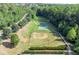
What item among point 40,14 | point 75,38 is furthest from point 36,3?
point 75,38

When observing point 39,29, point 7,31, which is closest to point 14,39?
point 7,31

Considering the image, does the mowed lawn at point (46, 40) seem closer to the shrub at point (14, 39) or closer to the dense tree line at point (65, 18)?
the dense tree line at point (65, 18)

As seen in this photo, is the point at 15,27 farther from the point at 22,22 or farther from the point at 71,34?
the point at 71,34

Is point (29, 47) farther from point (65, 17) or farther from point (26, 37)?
point (65, 17)

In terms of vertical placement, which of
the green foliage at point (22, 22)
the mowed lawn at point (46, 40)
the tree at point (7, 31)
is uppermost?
the green foliage at point (22, 22)

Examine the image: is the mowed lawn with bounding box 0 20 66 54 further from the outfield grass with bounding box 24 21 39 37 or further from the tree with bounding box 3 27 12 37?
the tree with bounding box 3 27 12 37

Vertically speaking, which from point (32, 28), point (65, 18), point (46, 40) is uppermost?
point (65, 18)

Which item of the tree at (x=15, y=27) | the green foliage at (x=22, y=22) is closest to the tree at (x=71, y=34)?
the green foliage at (x=22, y=22)

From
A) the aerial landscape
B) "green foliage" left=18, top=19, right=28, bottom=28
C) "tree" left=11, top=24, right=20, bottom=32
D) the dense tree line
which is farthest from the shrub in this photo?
the dense tree line
